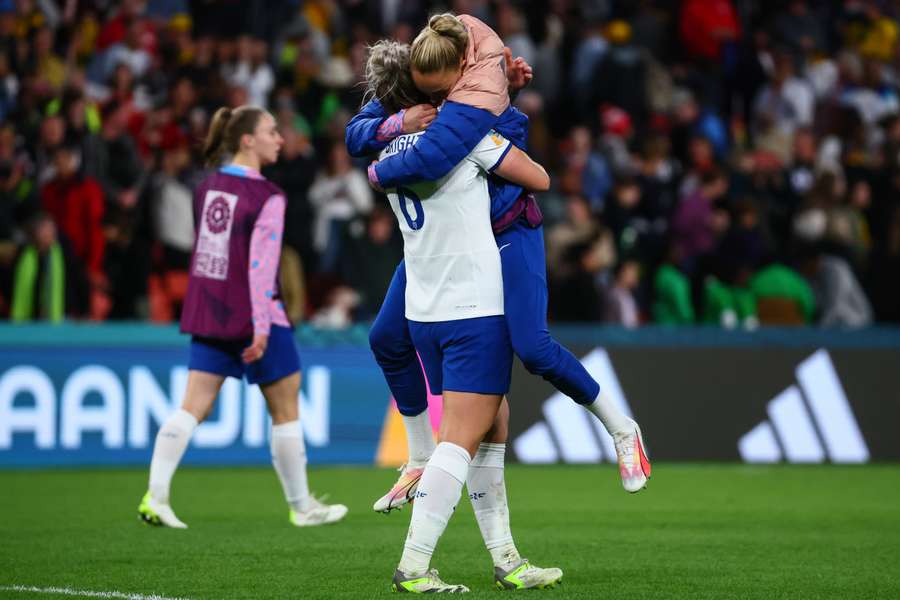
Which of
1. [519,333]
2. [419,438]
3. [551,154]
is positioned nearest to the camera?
[519,333]

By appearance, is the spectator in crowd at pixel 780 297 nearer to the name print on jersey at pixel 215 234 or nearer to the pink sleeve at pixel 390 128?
the name print on jersey at pixel 215 234

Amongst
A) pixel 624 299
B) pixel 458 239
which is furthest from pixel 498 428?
pixel 624 299

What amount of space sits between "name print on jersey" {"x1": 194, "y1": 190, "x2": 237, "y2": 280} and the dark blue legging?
92.5 inches

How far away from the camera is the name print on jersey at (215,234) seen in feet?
27.7

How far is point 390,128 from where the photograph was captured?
235 inches

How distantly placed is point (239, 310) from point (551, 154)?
401 inches

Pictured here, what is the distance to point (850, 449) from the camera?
13.5m

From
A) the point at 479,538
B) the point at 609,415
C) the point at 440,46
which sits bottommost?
the point at 479,538

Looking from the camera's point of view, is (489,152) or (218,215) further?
(218,215)

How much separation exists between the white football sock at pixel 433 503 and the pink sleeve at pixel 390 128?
122 cm

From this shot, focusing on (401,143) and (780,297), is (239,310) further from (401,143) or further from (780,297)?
(780,297)

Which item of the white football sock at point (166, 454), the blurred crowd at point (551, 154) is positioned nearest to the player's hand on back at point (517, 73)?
the white football sock at point (166, 454)

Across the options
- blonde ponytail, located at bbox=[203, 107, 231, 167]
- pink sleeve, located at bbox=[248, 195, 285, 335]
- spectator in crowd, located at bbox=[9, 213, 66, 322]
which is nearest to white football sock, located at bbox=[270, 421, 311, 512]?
pink sleeve, located at bbox=[248, 195, 285, 335]

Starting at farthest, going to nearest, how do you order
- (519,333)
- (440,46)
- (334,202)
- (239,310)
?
1. (334,202)
2. (239,310)
3. (519,333)
4. (440,46)
